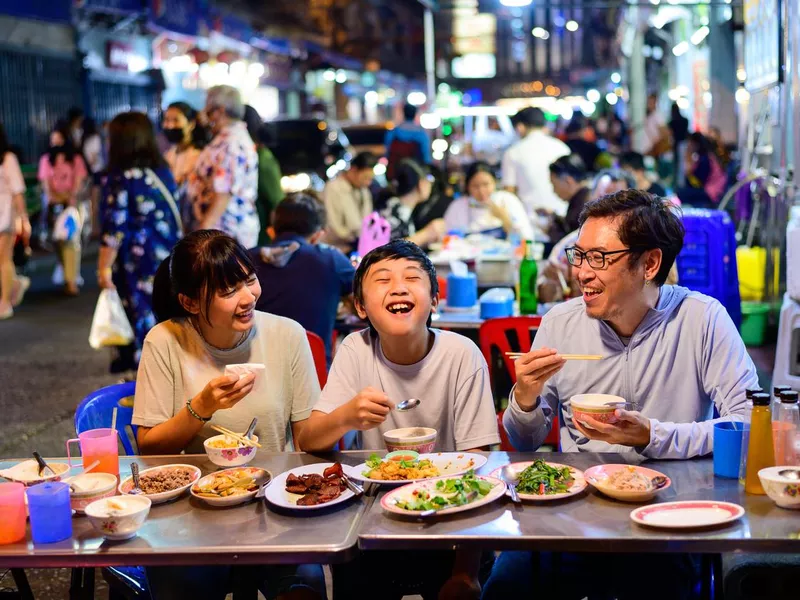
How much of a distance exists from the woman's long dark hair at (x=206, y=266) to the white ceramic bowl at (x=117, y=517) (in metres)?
1.01

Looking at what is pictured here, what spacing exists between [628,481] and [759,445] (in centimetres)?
38

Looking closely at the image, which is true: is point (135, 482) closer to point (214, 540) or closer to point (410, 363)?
point (214, 540)

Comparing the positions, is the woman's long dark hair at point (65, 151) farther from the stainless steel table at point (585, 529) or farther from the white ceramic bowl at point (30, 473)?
the stainless steel table at point (585, 529)

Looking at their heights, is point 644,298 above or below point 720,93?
below

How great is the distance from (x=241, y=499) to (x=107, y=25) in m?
21.5

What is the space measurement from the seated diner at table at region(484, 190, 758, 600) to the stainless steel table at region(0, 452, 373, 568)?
77cm

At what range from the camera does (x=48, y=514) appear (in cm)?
267

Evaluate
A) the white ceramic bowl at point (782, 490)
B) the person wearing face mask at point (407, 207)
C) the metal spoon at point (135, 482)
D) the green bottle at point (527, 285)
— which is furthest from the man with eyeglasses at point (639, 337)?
the person wearing face mask at point (407, 207)

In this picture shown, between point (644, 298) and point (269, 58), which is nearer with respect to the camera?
point (644, 298)

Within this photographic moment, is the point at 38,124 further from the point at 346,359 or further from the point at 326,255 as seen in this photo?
the point at 346,359

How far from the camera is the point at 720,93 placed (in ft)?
60.6

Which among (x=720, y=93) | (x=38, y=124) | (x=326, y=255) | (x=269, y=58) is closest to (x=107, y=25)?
(x=38, y=124)

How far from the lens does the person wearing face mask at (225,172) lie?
7703 millimetres

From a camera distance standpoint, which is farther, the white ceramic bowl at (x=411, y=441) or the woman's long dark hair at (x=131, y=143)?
the woman's long dark hair at (x=131, y=143)
